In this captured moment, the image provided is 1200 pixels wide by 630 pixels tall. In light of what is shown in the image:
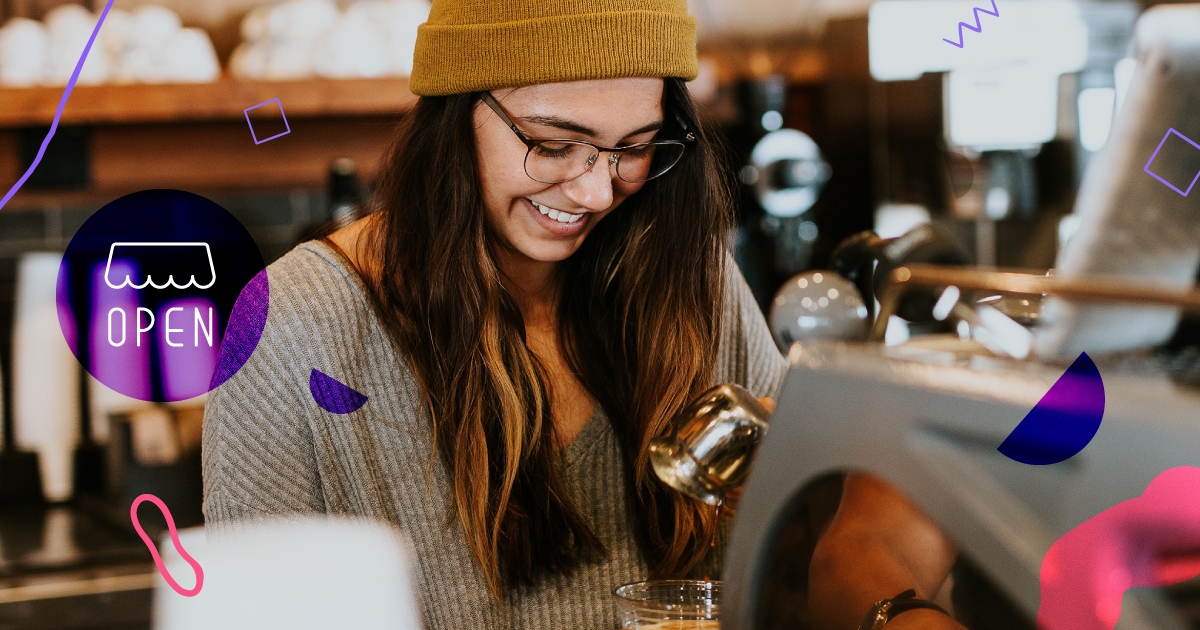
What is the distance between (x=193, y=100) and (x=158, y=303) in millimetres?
1021

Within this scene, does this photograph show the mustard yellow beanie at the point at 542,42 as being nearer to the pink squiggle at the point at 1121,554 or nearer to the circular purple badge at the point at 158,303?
the circular purple badge at the point at 158,303

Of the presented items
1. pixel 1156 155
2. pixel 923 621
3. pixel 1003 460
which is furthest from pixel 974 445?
pixel 1156 155

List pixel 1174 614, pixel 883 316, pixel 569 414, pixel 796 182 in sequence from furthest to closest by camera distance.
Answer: pixel 796 182 → pixel 569 414 → pixel 883 316 → pixel 1174 614

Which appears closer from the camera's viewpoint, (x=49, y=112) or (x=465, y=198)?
(x=465, y=198)

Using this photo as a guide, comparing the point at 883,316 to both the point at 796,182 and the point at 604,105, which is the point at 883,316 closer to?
the point at 604,105

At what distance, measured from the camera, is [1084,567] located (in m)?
0.37

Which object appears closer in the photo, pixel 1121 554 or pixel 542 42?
pixel 1121 554

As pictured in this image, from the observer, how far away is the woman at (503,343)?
946 mm

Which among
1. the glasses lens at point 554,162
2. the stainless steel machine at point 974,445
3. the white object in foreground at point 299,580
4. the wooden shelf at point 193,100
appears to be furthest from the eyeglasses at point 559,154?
the wooden shelf at point 193,100

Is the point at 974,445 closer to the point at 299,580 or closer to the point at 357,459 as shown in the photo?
the point at 299,580

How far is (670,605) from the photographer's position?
2.19ft

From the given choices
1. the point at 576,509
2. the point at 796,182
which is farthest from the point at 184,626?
the point at 796,182

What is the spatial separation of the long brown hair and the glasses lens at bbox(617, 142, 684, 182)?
1.0 inches

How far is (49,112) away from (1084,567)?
7.55ft
